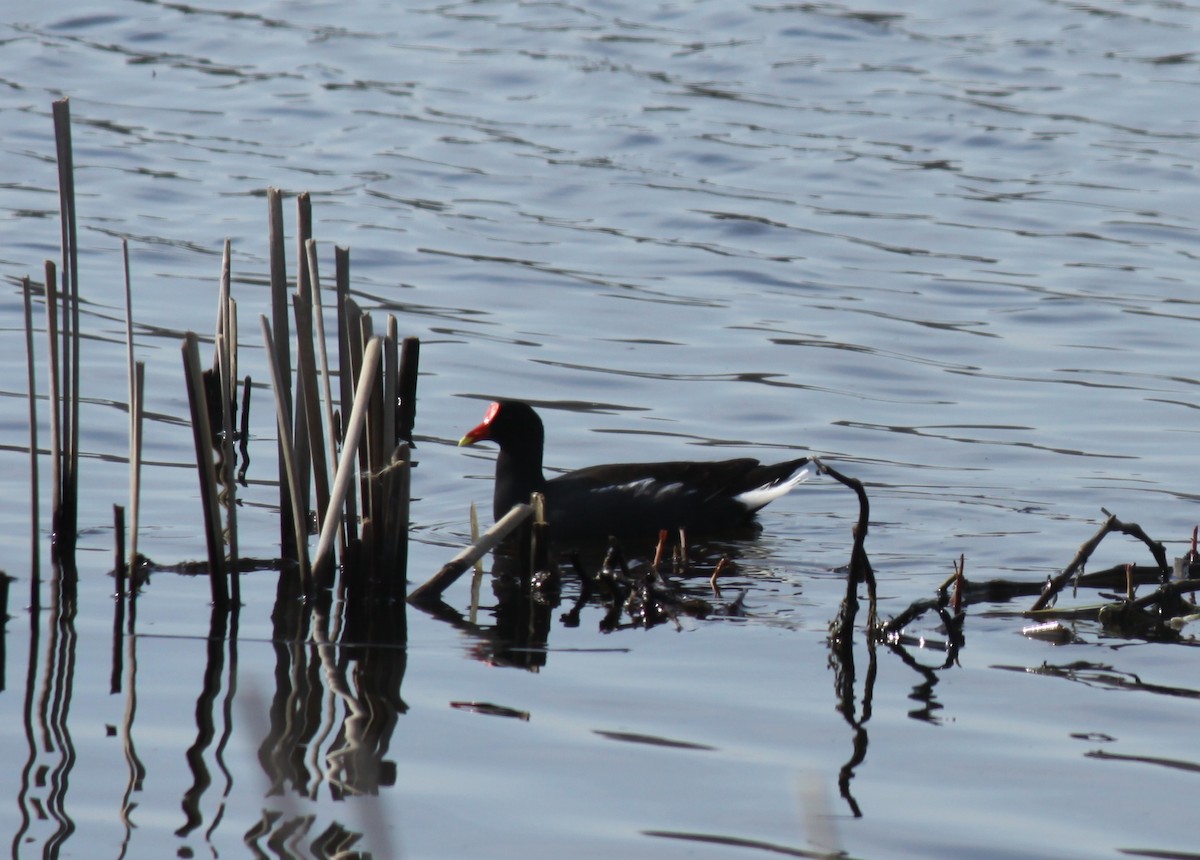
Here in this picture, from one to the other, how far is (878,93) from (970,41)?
2.97 meters

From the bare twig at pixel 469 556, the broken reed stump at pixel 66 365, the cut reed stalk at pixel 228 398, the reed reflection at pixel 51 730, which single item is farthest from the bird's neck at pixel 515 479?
the reed reflection at pixel 51 730

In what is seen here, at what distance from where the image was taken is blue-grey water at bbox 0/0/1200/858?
16.2 feet

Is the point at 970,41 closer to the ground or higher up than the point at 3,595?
higher up

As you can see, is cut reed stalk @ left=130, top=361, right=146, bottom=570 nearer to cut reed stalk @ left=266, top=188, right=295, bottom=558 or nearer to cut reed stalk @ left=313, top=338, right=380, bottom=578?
cut reed stalk @ left=266, top=188, right=295, bottom=558

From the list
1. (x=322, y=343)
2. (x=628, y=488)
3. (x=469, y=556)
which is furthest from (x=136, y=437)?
(x=628, y=488)

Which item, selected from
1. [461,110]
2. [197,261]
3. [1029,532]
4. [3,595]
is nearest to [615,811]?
[3,595]

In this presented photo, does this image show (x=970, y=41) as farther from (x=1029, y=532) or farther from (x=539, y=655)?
(x=539, y=655)

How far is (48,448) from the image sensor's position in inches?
348

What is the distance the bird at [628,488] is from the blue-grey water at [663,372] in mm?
313

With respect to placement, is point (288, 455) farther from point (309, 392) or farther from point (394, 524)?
point (394, 524)

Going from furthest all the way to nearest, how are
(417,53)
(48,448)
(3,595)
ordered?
(417,53) → (48,448) → (3,595)

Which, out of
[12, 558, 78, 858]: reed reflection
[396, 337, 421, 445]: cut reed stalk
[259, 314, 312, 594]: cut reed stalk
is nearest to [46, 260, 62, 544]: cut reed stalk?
[12, 558, 78, 858]: reed reflection

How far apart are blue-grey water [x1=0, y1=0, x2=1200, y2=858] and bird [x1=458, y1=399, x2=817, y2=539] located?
313 mm

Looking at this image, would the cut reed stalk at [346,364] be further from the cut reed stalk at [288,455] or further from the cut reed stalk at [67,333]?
the cut reed stalk at [67,333]
